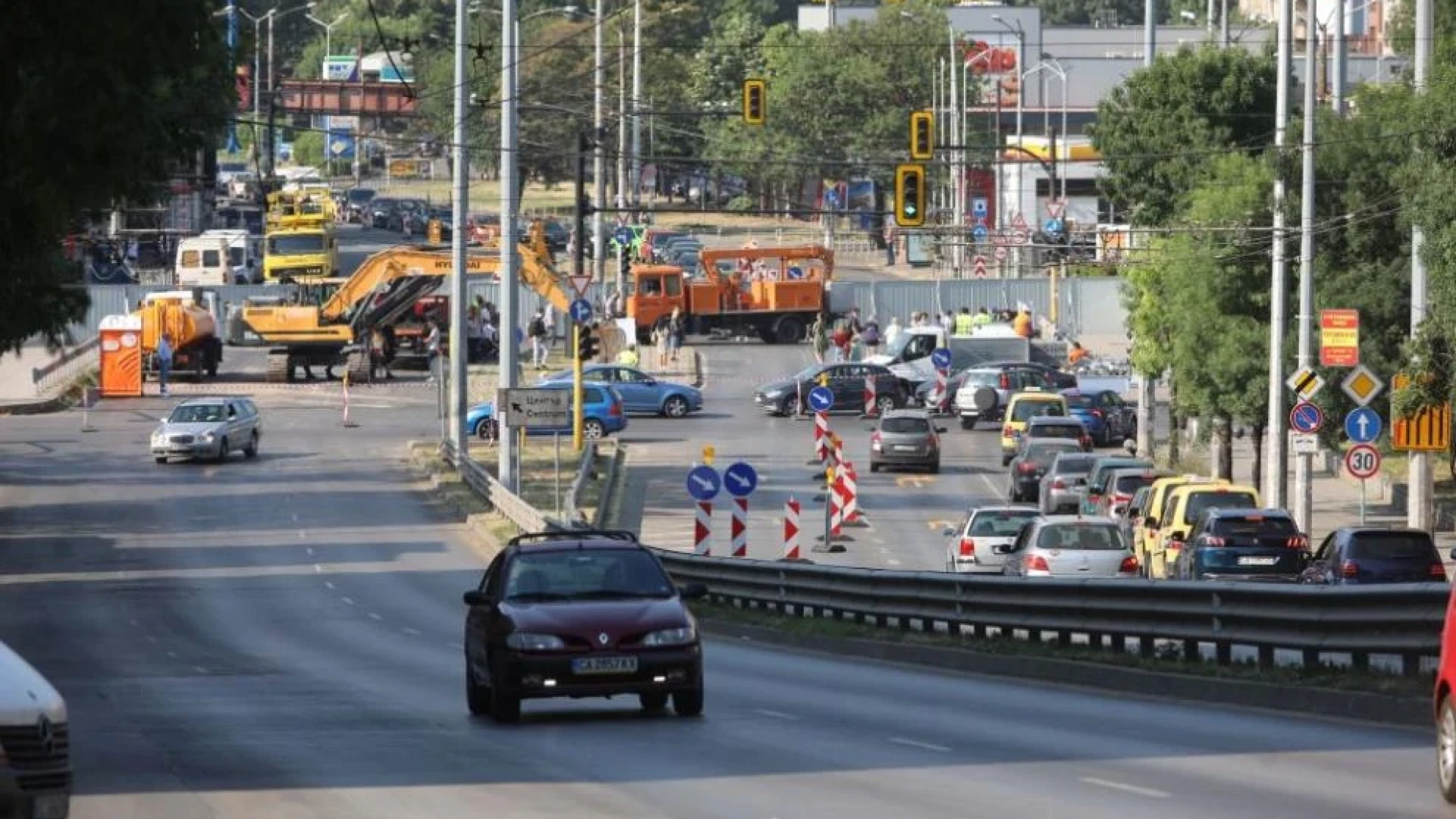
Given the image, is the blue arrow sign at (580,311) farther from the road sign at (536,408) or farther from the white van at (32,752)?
the white van at (32,752)

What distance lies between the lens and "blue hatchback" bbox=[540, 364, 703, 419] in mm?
72750

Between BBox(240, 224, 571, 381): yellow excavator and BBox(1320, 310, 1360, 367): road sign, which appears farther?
BBox(240, 224, 571, 381): yellow excavator

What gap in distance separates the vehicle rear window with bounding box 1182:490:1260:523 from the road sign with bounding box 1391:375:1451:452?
3065 mm

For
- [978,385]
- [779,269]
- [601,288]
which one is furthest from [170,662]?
[601,288]

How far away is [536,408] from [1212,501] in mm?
13477

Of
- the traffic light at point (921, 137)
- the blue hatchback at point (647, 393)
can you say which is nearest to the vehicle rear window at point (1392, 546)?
the traffic light at point (921, 137)

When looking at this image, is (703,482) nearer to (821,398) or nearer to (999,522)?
(999,522)

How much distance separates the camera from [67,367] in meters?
81.5

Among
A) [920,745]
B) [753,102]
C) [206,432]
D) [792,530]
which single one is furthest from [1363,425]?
[206,432]

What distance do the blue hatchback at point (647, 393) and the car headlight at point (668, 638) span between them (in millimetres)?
51585

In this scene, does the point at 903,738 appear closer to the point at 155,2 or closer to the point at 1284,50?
the point at 155,2

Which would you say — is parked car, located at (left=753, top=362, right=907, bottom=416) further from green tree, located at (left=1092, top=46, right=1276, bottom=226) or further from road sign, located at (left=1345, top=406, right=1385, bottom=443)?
road sign, located at (left=1345, top=406, right=1385, bottom=443)

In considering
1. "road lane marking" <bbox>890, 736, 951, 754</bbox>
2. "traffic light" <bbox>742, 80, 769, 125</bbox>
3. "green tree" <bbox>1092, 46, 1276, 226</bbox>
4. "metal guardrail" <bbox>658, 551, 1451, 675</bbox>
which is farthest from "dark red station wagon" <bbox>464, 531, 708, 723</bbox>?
"green tree" <bbox>1092, 46, 1276, 226</bbox>

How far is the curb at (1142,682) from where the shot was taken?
773 inches
